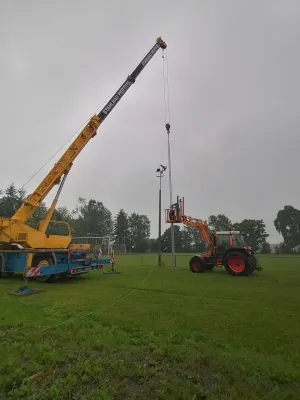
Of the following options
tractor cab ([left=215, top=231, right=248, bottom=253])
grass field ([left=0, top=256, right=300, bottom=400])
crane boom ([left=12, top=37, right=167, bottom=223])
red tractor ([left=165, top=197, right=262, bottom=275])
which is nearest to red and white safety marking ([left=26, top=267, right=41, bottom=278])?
grass field ([left=0, top=256, right=300, bottom=400])

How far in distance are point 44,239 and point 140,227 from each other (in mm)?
100764

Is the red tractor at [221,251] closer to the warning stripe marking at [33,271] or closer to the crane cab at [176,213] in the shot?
the crane cab at [176,213]

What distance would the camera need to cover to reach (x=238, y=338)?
4.72m

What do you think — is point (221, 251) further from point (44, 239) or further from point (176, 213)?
point (44, 239)

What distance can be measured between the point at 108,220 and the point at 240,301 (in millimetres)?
103546

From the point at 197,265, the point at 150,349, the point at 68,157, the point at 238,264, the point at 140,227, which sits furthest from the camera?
the point at 140,227

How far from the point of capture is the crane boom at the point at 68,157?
13.6m

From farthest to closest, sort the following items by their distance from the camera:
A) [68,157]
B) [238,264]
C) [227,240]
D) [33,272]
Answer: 1. [227,240]
2. [68,157]
3. [238,264]
4. [33,272]

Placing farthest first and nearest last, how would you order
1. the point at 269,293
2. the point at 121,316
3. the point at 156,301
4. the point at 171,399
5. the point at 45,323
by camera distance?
the point at 269,293, the point at 156,301, the point at 121,316, the point at 45,323, the point at 171,399

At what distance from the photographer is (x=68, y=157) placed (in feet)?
48.1

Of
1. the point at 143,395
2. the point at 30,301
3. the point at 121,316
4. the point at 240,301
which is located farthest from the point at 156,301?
the point at 143,395

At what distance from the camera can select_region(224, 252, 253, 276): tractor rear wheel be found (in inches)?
551

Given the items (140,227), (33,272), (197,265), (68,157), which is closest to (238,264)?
(197,265)

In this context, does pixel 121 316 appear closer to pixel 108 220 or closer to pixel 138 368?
pixel 138 368
